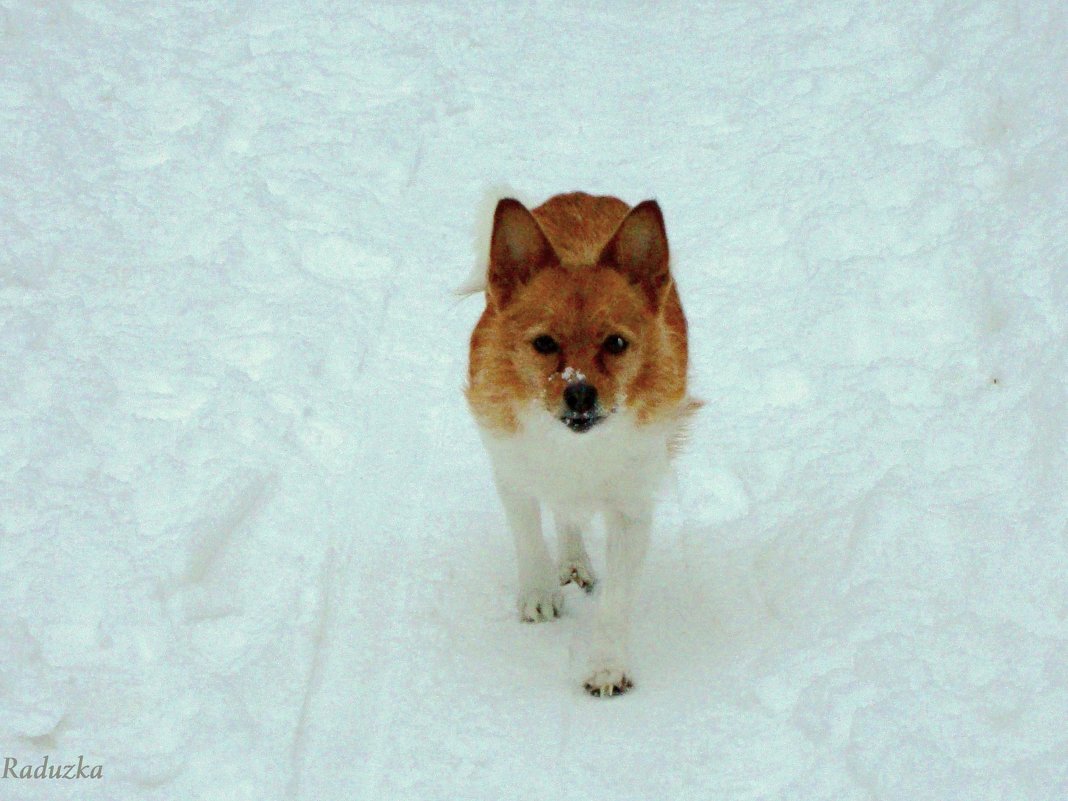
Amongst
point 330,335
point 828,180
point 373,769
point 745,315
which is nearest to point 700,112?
point 828,180

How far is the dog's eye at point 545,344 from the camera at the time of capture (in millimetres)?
4297

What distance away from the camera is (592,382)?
4160 millimetres

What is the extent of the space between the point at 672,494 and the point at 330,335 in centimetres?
221

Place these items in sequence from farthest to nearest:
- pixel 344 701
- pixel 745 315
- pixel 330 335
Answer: pixel 745 315 → pixel 330 335 → pixel 344 701

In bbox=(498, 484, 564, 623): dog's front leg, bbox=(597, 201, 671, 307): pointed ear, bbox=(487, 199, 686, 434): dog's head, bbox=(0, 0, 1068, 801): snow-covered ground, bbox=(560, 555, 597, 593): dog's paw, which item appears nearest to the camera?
bbox=(0, 0, 1068, 801): snow-covered ground

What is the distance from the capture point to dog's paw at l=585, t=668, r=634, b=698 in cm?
446

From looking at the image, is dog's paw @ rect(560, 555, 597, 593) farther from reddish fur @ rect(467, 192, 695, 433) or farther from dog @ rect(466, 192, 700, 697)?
reddish fur @ rect(467, 192, 695, 433)

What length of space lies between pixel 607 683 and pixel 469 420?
81.9 inches

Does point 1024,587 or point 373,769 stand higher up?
point 1024,587

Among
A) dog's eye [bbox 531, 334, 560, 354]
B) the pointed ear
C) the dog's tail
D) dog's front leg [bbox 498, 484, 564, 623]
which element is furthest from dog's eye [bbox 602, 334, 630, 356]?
the dog's tail

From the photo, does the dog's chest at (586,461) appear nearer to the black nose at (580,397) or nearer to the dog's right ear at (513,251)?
the black nose at (580,397)

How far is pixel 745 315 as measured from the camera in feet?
23.0

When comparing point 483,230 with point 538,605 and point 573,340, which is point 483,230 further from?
point 538,605

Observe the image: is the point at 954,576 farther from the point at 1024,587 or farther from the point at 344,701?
the point at 344,701
